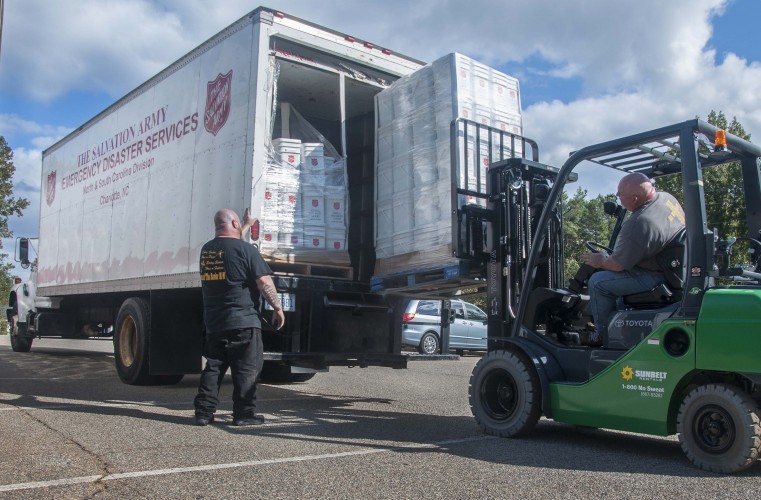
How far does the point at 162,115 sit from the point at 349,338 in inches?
150

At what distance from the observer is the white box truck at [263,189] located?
24.1 ft

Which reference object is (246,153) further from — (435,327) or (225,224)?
(435,327)

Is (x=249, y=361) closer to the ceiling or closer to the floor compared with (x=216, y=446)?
closer to the ceiling

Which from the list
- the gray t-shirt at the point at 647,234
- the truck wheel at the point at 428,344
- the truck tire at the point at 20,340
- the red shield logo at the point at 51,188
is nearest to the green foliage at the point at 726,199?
the gray t-shirt at the point at 647,234

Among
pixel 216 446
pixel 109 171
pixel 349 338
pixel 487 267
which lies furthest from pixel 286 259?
pixel 109 171

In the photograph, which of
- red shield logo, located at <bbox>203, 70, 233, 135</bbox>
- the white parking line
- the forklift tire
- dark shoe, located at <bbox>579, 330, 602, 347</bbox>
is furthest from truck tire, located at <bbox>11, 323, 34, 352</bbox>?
the forklift tire

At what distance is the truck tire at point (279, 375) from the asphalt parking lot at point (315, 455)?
1610 millimetres

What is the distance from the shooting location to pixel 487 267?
652cm

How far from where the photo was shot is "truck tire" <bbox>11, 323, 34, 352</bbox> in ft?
52.4

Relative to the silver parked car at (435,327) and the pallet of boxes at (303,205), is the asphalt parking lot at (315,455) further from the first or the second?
the silver parked car at (435,327)

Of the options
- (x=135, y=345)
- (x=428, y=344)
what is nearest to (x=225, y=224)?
(x=135, y=345)

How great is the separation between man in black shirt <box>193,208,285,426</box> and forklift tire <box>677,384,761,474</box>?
3421 mm

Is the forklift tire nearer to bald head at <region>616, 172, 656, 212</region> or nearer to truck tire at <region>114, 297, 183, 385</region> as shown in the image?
bald head at <region>616, 172, 656, 212</region>

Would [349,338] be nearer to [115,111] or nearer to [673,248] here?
[673,248]
